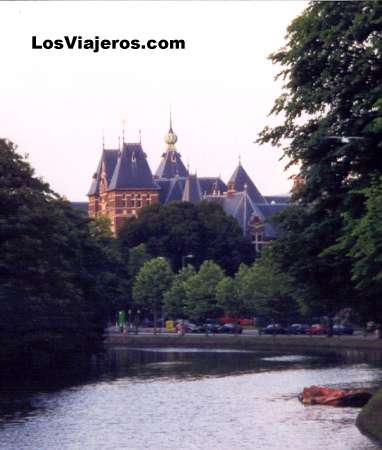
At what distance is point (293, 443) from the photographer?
44.3 metres

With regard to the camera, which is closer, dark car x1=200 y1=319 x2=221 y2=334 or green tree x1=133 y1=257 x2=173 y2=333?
dark car x1=200 y1=319 x2=221 y2=334

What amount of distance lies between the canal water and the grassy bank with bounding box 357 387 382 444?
381 mm

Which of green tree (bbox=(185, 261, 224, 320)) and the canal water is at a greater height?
green tree (bbox=(185, 261, 224, 320))

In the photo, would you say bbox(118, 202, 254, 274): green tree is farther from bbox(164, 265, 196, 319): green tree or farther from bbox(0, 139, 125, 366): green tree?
bbox(0, 139, 125, 366): green tree

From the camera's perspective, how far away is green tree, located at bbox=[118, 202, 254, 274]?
192 m

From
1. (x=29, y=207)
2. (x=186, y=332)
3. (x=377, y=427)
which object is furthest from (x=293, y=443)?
(x=186, y=332)

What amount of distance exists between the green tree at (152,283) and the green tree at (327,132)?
11180 cm

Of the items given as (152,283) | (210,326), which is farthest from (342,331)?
(152,283)

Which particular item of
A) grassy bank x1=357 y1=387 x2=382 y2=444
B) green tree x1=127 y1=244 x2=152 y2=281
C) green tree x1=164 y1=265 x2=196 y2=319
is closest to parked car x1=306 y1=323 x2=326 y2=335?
green tree x1=164 y1=265 x2=196 y2=319

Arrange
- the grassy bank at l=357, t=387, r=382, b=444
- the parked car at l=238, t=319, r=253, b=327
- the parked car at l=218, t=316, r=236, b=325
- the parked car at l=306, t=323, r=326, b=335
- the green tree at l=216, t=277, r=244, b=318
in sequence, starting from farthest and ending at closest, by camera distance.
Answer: the parked car at l=238, t=319, r=253, b=327 → the parked car at l=218, t=316, r=236, b=325 → the green tree at l=216, t=277, r=244, b=318 → the parked car at l=306, t=323, r=326, b=335 → the grassy bank at l=357, t=387, r=382, b=444

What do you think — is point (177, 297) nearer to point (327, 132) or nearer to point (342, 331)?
point (342, 331)

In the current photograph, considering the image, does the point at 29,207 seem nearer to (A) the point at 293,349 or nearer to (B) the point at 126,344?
(A) the point at 293,349

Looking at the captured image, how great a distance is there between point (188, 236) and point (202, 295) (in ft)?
98.6

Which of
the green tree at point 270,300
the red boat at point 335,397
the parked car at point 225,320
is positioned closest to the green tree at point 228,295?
the parked car at point 225,320
